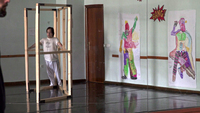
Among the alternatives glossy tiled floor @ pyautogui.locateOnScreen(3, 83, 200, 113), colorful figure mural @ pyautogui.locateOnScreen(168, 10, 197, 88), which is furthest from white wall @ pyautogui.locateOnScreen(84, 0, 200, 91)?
glossy tiled floor @ pyautogui.locateOnScreen(3, 83, 200, 113)

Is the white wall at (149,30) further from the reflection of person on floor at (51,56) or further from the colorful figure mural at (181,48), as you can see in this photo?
the reflection of person on floor at (51,56)

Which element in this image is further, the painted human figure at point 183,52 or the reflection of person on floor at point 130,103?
the painted human figure at point 183,52

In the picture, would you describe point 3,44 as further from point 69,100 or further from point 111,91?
point 111,91

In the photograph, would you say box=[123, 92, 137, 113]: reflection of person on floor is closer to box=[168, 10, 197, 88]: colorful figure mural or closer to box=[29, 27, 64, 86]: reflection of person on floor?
box=[168, 10, 197, 88]: colorful figure mural

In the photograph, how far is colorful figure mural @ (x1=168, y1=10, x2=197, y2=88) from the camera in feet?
20.0

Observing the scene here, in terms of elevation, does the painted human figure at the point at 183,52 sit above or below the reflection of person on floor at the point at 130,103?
above

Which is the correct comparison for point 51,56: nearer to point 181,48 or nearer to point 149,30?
point 149,30

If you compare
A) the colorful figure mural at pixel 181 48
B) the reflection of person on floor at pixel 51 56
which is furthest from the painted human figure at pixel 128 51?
the reflection of person on floor at pixel 51 56

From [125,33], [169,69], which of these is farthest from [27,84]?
[169,69]

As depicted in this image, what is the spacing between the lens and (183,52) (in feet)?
20.5

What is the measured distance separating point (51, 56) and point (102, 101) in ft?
5.41

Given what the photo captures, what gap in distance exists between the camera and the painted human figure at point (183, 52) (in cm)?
614

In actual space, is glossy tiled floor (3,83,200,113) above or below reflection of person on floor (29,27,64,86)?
below

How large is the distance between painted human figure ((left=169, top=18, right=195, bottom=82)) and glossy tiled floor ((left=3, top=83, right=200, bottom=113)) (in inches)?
21.1
